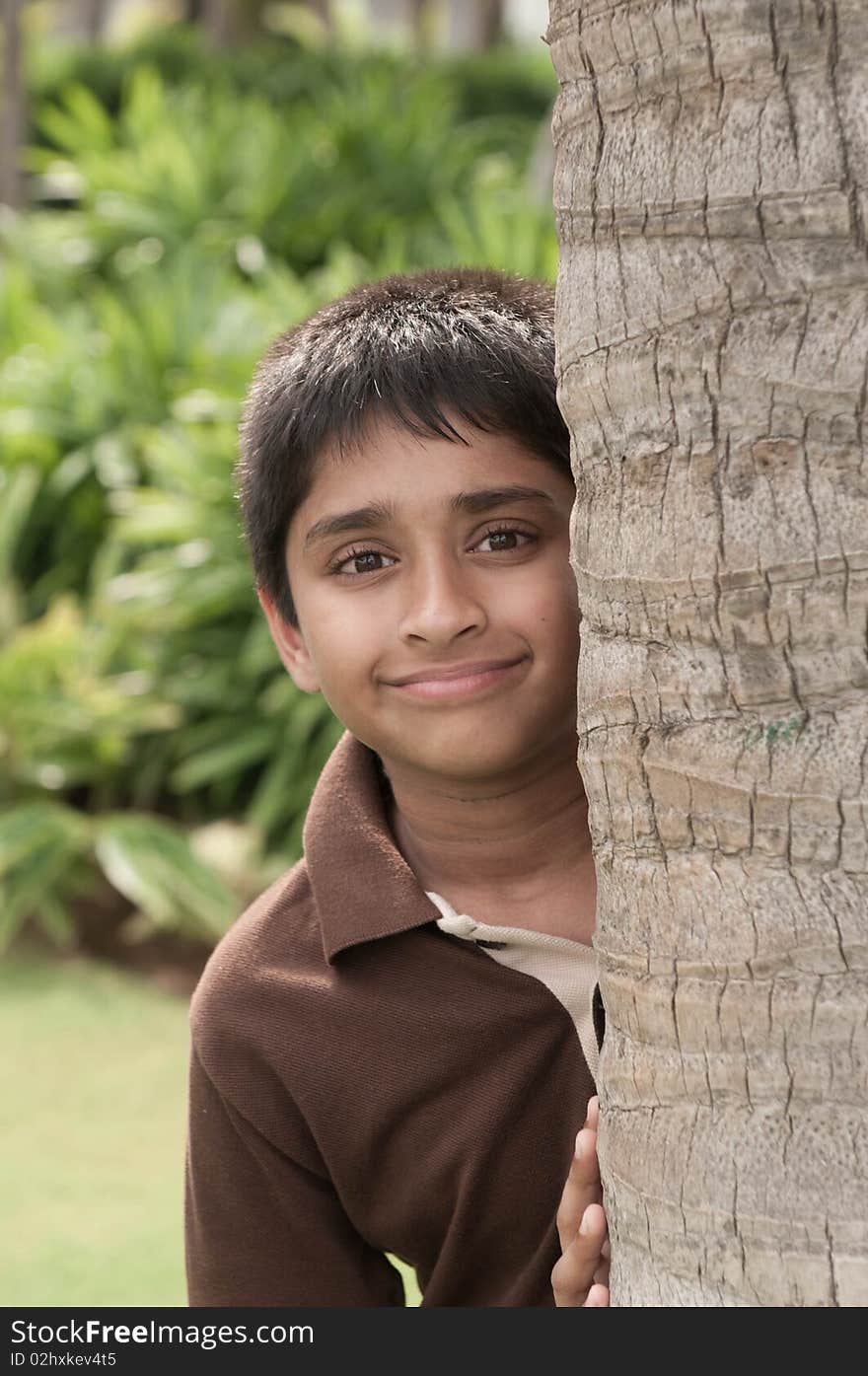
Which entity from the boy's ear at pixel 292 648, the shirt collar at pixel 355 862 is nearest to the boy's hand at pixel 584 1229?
the shirt collar at pixel 355 862

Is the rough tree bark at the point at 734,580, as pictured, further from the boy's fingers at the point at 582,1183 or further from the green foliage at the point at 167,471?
the green foliage at the point at 167,471

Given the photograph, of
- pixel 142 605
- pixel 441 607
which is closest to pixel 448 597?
pixel 441 607

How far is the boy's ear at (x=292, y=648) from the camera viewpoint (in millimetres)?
2113

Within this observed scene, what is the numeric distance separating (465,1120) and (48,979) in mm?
3308

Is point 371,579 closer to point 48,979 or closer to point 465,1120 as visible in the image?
point 465,1120

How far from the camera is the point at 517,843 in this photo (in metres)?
2.02

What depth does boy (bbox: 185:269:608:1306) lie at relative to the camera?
1845mm

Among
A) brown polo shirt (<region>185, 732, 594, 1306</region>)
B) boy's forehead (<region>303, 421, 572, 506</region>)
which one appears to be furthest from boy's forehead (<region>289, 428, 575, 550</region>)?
brown polo shirt (<region>185, 732, 594, 1306</region>)

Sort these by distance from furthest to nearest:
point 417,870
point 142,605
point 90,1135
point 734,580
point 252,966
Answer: point 142,605 < point 90,1135 < point 417,870 < point 252,966 < point 734,580

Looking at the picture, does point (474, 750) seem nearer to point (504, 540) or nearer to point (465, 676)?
point (465, 676)

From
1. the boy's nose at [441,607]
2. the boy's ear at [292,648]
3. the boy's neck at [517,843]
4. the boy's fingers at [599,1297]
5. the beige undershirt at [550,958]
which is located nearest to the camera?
the boy's fingers at [599,1297]

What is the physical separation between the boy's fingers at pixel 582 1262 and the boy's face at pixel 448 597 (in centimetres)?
54

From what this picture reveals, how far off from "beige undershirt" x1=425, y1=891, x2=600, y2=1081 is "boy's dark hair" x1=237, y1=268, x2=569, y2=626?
48 centimetres

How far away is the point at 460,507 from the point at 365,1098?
2.20 feet
